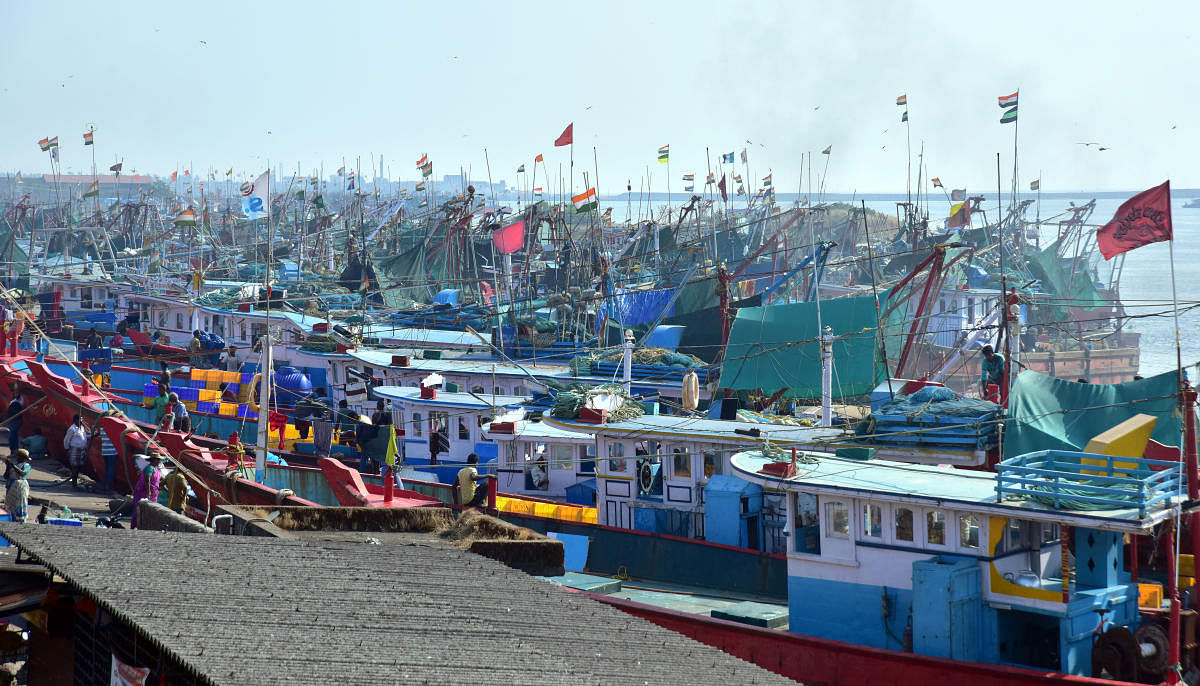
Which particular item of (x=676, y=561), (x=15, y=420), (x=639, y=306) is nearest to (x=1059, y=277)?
(x=639, y=306)

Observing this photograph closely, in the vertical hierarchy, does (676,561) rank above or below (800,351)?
below

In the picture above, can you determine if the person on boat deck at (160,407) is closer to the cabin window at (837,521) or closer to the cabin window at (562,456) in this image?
the cabin window at (562,456)

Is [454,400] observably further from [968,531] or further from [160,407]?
[968,531]

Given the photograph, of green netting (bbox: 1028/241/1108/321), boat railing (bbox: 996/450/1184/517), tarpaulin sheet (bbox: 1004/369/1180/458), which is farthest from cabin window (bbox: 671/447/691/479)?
green netting (bbox: 1028/241/1108/321)

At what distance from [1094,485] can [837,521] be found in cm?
295

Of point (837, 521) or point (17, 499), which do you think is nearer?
point (837, 521)

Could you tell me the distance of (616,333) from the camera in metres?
37.5

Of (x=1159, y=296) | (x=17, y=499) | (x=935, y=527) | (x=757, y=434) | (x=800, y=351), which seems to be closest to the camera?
(x=935, y=527)

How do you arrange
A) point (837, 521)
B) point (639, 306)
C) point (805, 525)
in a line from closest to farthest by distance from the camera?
point (837, 521), point (805, 525), point (639, 306)

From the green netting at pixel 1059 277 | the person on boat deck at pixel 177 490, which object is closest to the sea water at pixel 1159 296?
the green netting at pixel 1059 277

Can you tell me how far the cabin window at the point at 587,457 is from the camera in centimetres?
2095

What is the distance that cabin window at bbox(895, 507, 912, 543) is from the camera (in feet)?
44.3

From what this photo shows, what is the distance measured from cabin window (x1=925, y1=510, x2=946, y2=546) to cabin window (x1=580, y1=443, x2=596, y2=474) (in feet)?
27.1

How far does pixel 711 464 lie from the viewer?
18266 millimetres
